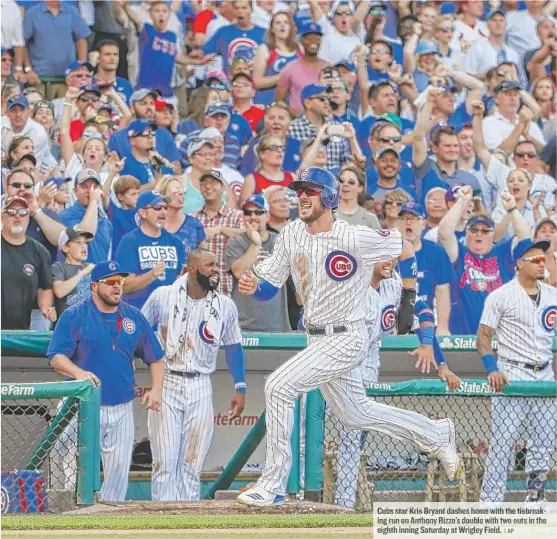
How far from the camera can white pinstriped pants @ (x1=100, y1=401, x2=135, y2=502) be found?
29.6 ft

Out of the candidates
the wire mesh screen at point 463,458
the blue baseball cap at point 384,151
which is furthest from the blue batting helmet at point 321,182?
the blue baseball cap at point 384,151

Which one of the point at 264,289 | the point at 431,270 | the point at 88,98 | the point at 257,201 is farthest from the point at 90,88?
the point at 264,289

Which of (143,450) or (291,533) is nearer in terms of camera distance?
(291,533)

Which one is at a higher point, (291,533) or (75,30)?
(75,30)

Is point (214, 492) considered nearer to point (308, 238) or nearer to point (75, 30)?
point (308, 238)

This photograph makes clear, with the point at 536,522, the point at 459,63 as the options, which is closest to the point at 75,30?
the point at 459,63

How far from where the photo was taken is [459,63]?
15.7 metres

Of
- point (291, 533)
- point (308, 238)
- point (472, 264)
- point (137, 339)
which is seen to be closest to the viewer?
point (291, 533)

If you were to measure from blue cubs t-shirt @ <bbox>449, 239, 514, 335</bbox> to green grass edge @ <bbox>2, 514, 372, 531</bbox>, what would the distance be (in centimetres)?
386

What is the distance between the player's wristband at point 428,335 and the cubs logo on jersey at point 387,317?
609mm

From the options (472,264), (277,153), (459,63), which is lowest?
(472,264)

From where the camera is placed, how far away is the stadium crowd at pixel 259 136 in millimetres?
10398

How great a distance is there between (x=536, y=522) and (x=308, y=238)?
2.16 metres

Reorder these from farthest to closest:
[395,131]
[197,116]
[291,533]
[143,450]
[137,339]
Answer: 1. [197,116]
2. [395,131]
3. [143,450]
4. [137,339]
5. [291,533]
